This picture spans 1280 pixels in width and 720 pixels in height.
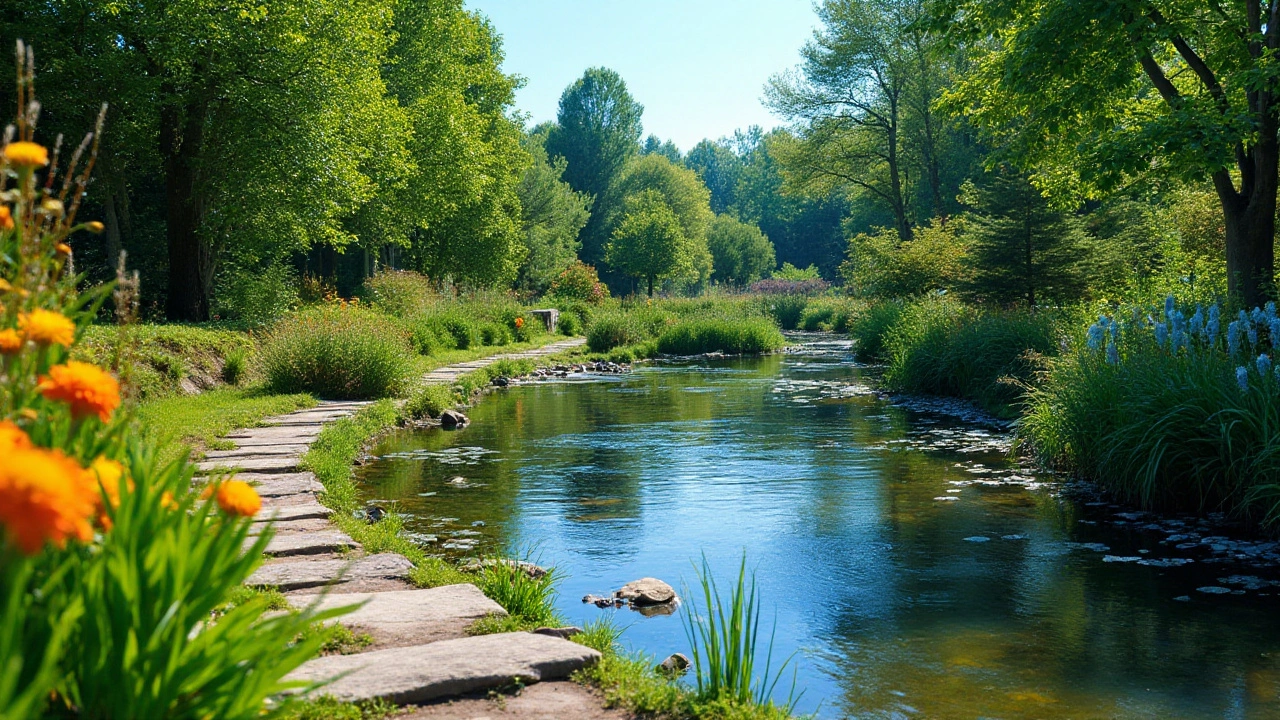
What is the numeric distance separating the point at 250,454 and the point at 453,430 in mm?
4065

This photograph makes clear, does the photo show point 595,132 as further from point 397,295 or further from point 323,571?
point 323,571

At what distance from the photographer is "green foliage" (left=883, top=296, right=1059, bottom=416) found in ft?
40.6

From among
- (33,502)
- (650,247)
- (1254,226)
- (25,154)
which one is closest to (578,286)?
(650,247)

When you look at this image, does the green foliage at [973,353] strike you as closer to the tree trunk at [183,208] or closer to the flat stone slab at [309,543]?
the flat stone slab at [309,543]

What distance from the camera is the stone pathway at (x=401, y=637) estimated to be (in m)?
3.08

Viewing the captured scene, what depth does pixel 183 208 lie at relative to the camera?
15727 mm

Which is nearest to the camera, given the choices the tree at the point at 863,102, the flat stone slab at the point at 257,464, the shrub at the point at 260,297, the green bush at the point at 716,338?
the flat stone slab at the point at 257,464

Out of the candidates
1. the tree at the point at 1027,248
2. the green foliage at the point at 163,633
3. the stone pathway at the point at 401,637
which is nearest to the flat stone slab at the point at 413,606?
the stone pathway at the point at 401,637

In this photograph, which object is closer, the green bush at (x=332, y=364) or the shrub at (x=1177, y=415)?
the shrub at (x=1177, y=415)

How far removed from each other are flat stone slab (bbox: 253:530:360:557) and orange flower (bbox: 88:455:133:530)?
2567 mm

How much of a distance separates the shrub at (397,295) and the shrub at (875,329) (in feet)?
31.0

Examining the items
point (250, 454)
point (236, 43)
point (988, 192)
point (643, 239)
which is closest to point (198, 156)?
point (236, 43)

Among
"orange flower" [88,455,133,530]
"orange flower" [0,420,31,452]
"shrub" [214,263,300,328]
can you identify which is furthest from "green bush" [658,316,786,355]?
"orange flower" [0,420,31,452]

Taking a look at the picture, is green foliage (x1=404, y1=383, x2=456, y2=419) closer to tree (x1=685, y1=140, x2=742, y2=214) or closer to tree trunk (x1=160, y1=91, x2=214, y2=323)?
tree trunk (x1=160, y1=91, x2=214, y2=323)
